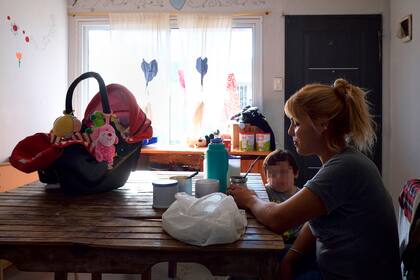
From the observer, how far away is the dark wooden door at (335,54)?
349cm

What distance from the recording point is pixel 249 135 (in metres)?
3.26

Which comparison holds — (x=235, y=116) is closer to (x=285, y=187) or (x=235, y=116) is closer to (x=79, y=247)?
(x=285, y=187)

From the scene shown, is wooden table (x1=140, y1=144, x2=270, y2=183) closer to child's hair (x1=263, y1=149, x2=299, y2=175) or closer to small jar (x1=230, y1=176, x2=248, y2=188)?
child's hair (x1=263, y1=149, x2=299, y2=175)

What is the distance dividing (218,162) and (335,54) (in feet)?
8.18

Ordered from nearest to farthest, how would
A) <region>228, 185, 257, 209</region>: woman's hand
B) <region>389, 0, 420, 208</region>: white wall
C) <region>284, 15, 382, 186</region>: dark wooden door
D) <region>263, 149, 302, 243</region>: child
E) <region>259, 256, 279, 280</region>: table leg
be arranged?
<region>259, 256, 279, 280</region>: table leg < <region>228, 185, 257, 209</region>: woman's hand < <region>263, 149, 302, 243</region>: child < <region>389, 0, 420, 208</region>: white wall < <region>284, 15, 382, 186</region>: dark wooden door

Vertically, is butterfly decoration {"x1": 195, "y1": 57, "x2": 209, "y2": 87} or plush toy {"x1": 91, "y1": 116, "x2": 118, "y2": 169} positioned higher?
butterfly decoration {"x1": 195, "y1": 57, "x2": 209, "y2": 87}

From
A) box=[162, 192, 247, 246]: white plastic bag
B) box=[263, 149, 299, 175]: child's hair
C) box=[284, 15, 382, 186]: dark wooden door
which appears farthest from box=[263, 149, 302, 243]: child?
box=[284, 15, 382, 186]: dark wooden door

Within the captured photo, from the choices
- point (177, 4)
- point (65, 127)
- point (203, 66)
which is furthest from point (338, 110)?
point (177, 4)

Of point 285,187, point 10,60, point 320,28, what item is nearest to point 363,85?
point 320,28

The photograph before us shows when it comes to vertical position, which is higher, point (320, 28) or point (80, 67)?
point (320, 28)

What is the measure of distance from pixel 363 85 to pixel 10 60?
9.80 ft

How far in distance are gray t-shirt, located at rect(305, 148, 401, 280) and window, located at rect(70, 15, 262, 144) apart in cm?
251

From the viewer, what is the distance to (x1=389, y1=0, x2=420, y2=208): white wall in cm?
285

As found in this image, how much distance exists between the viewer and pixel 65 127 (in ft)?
4.75
